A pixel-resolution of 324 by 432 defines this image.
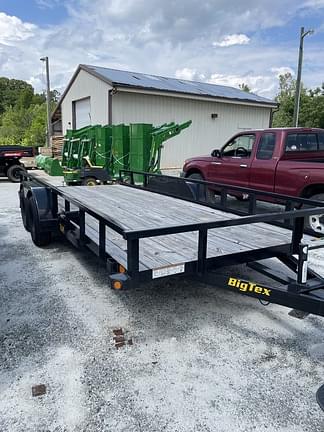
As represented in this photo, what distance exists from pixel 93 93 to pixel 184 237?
15.7 meters

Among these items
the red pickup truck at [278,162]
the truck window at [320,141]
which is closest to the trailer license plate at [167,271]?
the red pickup truck at [278,162]

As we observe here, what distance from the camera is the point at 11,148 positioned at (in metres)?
13.5

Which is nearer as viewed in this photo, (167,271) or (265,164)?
(167,271)

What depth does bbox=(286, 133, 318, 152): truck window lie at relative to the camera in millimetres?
6766

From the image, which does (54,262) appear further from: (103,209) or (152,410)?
(152,410)

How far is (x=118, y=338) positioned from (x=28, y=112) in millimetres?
48760

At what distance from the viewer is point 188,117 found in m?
18.3

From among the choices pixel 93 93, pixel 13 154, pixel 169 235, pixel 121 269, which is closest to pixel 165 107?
pixel 93 93

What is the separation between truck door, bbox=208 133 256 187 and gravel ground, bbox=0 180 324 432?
3.93m

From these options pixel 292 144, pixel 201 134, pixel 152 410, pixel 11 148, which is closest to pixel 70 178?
pixel 11 148

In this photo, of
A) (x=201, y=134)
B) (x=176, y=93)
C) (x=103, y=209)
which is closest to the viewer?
(x=103, y=209)

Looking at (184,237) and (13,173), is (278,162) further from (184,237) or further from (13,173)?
(13,173)

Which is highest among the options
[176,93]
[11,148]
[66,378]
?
[176,93]

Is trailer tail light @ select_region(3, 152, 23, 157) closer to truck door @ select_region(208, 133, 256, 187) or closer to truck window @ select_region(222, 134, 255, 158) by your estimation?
truck door @ select_region(208, 133, 256, 187)
